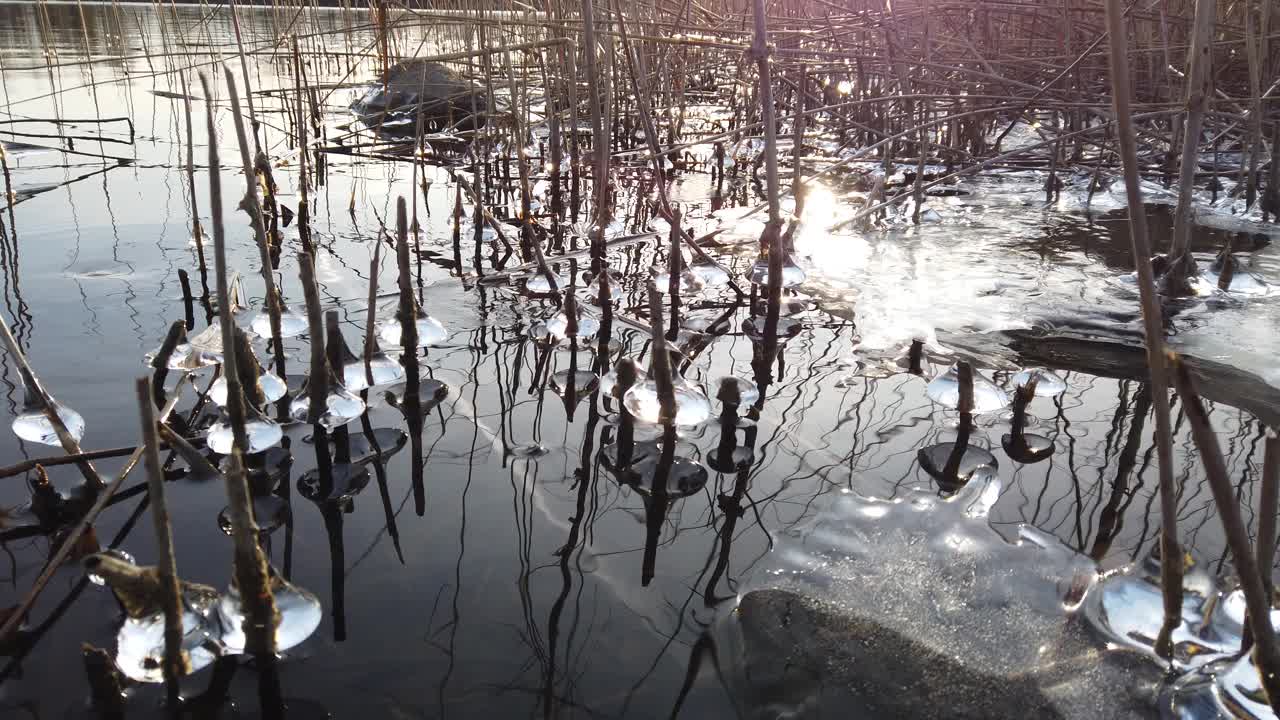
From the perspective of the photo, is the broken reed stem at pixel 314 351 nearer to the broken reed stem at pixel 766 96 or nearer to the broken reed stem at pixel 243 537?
the broken reed stem at pixel 243 537

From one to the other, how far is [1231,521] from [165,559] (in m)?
1.14

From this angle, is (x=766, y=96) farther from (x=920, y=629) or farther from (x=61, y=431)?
(x=61, y=431)

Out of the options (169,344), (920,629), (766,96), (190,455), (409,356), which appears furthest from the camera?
(409,356)

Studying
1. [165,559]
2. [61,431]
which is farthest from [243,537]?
[61,431]

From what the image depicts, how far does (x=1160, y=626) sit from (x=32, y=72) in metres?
11.1

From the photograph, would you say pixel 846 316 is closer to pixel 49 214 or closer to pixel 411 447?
pixel 411 447

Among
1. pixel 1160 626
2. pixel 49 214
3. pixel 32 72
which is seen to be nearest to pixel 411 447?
pixel 1160 626

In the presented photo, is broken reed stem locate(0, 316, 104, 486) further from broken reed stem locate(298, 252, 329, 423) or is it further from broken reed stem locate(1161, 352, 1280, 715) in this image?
broken reed stem locate(1161, 352, 1280, 715)

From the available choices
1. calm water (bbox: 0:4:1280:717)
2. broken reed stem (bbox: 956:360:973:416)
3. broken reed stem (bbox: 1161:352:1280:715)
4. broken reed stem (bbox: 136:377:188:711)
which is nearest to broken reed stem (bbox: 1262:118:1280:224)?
calm water (bbox: 0:4:1280:717)

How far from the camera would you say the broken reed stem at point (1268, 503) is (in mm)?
885

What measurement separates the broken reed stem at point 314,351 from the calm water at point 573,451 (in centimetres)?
11

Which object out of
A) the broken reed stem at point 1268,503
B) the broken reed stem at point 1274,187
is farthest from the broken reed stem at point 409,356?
the broken reed stem at point 1274,187

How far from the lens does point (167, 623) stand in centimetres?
101

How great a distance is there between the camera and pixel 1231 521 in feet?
2.84
